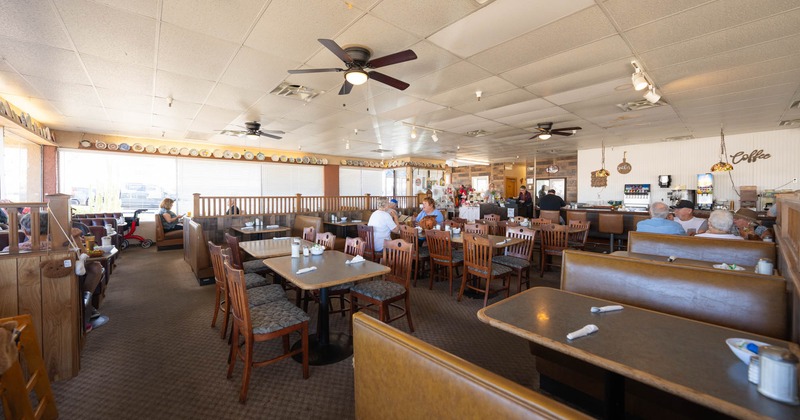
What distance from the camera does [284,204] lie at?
7223mm

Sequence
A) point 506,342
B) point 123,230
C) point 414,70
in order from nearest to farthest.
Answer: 1. point 506,342
2. point 414,70
3. point 123,230

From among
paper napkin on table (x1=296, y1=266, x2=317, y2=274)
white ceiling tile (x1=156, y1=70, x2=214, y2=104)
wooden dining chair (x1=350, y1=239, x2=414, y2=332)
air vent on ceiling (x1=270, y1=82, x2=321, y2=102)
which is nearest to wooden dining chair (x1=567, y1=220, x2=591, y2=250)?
wooden dining chair (x1=350, y1=239, x2=414, y2=332)

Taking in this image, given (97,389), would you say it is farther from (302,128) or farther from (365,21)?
(302,128)

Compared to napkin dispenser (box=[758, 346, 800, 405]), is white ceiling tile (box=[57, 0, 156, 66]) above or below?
above

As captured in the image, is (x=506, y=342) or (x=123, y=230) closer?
(x=506, y=342)

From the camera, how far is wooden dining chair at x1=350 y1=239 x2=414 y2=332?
2.87 meters

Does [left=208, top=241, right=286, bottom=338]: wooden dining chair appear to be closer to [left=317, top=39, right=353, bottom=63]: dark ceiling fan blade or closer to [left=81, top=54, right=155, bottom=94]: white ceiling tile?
[left=317, top=39, right=353, bottom=63]: dark ceiling fan blade

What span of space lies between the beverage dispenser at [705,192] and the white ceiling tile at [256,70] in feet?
33.8

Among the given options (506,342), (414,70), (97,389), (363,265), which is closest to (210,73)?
(414,70)

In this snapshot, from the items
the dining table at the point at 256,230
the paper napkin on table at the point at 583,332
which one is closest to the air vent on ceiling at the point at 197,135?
the dining table at the point at 256,230

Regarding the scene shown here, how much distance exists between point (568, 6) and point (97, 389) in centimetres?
473

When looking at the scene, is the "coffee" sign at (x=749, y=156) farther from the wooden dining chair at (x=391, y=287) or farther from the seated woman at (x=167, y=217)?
the seated woman at (x=167, y=217)

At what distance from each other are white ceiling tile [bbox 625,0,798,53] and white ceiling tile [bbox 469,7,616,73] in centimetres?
34

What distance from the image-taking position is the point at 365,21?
2682 mm
